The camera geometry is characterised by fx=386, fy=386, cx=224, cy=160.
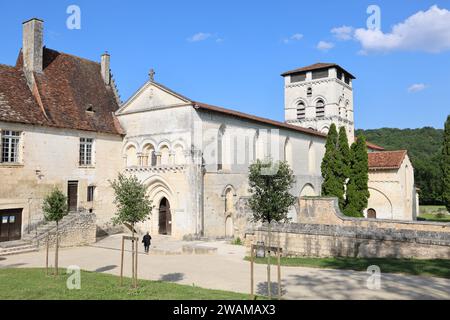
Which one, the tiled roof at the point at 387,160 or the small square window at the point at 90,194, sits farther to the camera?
the tiled roof at the point at 387,160

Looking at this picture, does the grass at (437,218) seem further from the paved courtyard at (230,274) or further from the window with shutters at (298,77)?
the paved courtyard at (230,274)

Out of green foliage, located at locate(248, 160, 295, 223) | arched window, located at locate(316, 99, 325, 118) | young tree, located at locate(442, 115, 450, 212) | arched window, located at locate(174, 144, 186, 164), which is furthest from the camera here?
arched window, located at locate(316, 99, 325, 118)

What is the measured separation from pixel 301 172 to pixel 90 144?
2035 cm

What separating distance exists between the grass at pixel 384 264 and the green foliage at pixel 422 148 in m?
51.3

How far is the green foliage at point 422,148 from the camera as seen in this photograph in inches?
3061

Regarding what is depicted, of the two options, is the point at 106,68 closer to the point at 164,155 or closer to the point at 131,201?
the point at 164,155

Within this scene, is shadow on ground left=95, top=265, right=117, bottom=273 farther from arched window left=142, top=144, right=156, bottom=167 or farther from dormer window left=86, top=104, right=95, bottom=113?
dormer window left=86, top=104, right=95, bottom=113

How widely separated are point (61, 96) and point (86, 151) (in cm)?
430

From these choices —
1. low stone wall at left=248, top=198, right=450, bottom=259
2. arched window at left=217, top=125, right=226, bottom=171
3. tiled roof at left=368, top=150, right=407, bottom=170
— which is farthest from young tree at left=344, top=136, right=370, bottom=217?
low stone wall at left=248, top=198, right=450, bottom=259

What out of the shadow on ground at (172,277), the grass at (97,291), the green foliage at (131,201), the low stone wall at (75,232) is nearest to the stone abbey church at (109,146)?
the low stone wall at (75,232)

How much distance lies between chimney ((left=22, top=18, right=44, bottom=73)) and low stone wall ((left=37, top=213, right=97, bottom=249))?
1093 cm

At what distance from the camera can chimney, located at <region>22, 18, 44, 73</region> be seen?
26.5m

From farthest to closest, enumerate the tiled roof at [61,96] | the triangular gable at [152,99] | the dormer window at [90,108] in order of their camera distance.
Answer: the dormer window at [90,108] < the triangular gable at [152,99] < the tiled roof at [61,96]

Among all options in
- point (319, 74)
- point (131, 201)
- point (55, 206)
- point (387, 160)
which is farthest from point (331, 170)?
point (131, 201)
